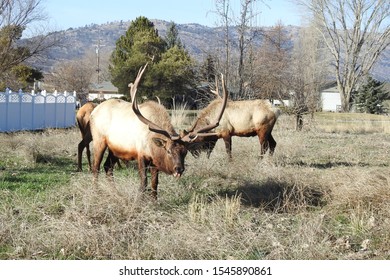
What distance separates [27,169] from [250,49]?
14.1 metres

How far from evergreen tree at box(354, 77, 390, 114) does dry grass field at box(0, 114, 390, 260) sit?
49.4m

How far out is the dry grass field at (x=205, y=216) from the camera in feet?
22.0

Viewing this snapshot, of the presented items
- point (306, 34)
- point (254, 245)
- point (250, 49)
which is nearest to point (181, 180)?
point (254, 245)

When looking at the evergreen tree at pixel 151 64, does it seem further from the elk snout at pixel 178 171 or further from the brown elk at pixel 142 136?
the elk snout at pixel 178 171

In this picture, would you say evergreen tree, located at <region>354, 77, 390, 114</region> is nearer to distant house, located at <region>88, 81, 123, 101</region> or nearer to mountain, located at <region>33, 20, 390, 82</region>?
mountain, located at <region>33, 20, 390, 82</region>

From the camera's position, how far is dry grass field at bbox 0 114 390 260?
6.71 meters

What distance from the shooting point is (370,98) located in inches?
2301

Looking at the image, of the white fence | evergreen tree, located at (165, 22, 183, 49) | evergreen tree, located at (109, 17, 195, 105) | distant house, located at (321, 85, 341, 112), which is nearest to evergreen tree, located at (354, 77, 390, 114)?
distant house, located at (321, 85, 341, 112)

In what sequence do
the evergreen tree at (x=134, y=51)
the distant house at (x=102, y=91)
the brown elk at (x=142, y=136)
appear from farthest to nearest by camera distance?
the distant house at (x=102, y=91) → the evergreen tree at (x=134, y=51) → the brown elk at (x=142, y=136)

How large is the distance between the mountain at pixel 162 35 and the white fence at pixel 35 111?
7672 mm

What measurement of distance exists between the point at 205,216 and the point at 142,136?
6.88ft

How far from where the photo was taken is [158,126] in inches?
349

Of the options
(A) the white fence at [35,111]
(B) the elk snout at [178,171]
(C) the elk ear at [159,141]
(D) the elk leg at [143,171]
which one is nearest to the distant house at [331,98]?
(A) the white fence at [35,111]
